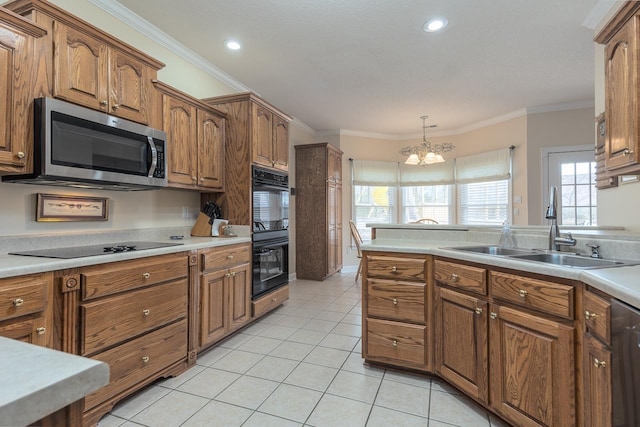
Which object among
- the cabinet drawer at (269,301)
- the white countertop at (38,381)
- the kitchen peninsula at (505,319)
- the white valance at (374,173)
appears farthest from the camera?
the white valance at (374,173)

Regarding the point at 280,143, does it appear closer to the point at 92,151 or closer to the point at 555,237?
the point at 92,151

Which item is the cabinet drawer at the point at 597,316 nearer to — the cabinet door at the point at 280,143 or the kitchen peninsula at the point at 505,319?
the kitchen peninsula at the point at 505,319

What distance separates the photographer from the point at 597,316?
1.20 metres

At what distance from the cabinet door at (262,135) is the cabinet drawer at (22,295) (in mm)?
2021

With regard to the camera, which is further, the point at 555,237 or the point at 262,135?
the point at 262,135

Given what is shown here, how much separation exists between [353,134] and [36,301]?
5456 millimetres

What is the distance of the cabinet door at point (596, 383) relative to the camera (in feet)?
3.71

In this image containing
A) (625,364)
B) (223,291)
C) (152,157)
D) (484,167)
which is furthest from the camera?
(484,167)

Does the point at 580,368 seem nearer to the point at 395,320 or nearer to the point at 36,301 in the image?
the point at 395,320

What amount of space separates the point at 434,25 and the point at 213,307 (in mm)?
3003

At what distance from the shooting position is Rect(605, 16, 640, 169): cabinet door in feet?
4.60

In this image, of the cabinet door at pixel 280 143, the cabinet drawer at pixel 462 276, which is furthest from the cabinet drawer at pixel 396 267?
the cabinet door at pixel 280 143

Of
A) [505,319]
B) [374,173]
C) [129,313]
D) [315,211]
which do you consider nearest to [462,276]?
[505,319]

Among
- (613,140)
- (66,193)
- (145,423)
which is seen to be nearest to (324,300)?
(145,423)
